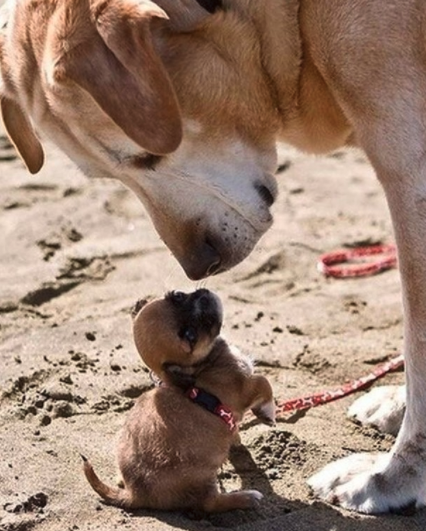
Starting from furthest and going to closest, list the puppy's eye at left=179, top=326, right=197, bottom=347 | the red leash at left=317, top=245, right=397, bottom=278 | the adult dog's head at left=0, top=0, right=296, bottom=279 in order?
the red leash at left=317, top=245, right=397, bottom=278 → the puppy's eye at left=179, top=326, right=197, bottom=347 → the adult dog's head at left=0, top=0, right=296, bottom=279

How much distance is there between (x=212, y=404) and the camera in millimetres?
4070

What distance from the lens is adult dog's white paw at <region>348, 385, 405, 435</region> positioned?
15.2ft

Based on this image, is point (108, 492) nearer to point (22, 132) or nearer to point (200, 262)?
point (200, 262)

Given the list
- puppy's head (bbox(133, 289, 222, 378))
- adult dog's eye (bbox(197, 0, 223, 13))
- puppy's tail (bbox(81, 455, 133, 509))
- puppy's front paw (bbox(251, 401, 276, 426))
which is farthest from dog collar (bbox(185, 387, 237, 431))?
adult dog's eye (bbox(197, 0, 223, 13))

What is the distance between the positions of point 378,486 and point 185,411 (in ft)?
2.02

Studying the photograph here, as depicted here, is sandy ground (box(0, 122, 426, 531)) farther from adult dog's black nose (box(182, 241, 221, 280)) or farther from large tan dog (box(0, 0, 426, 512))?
adult dog's black nose (box(182, 241, 221, 280))

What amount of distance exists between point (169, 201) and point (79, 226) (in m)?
2.02

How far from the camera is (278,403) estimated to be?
4727mm

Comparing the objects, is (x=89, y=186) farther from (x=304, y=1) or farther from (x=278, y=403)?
(x=304, y=1)

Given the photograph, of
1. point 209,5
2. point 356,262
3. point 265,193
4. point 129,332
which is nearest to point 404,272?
point 265,193

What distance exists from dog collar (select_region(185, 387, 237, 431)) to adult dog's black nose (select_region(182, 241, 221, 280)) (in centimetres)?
39

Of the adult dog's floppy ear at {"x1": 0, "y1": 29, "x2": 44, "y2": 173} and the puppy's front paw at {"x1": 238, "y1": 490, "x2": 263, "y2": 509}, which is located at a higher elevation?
the adult dog's floppy ear at {"x1": 0, "y1": 29, "x2": 44, "y2": 173}

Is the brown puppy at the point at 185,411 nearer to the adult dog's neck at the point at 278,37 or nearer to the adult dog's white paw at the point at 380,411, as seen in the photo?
the adult dog's white paw at the point at 380,411

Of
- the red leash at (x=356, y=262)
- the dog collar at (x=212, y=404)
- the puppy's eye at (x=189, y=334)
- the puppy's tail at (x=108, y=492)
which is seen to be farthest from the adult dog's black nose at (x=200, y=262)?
the red leash at (x=356, y=262)
